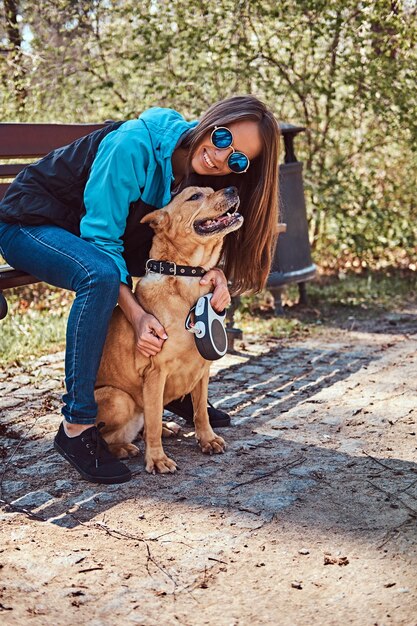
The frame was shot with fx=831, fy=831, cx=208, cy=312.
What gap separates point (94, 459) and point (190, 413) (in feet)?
2.60

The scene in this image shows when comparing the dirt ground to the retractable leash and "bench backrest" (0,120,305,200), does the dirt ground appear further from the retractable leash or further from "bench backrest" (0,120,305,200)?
"bench backrest" (0,120,305,200)

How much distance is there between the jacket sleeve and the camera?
327 centimetres

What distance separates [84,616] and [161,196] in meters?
1.88

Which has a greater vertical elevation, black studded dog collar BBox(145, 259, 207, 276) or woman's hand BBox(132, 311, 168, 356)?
black studded dog collar BBox(145, 259, 207, 276)

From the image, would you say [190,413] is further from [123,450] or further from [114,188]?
[114,188]

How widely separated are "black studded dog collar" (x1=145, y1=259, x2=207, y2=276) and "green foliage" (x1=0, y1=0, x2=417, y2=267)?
3.83 m

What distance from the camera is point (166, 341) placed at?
3.28 m

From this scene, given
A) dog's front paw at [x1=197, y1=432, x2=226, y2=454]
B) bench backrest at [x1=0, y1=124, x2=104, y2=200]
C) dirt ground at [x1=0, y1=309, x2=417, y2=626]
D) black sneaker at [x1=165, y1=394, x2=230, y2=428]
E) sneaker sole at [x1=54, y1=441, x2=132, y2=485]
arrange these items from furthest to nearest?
bench backrest at [x1=0, y1=124, x2=104, y2=200], black sneaker at [x1=165, y1=394, x2=230, y2=428], dog's front paw at [x1=197, y1=432, x2=226, y2=454], sneaker sole at [x1=54, y1=441, x2=132, y2=485], dirt ground at [x1=0, y1=309, x2=417, y2=626]

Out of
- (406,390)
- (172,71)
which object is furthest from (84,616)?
(172,71)

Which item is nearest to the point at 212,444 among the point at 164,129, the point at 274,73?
the point at 164,129

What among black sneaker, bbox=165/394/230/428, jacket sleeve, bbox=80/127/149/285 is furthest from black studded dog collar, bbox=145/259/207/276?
black sneaker, bbox=165/394/230/428

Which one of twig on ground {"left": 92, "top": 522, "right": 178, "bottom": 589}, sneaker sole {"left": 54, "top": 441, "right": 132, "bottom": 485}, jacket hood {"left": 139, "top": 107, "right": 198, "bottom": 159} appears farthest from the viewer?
jacket hood {"left": 139, "top": 107, "right": 198, "bottom": 159}

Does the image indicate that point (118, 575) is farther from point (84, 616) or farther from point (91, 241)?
point (91, 241)

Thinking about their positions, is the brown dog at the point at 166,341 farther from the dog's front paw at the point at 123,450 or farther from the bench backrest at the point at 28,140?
the bench backrest at the point at 28,140
